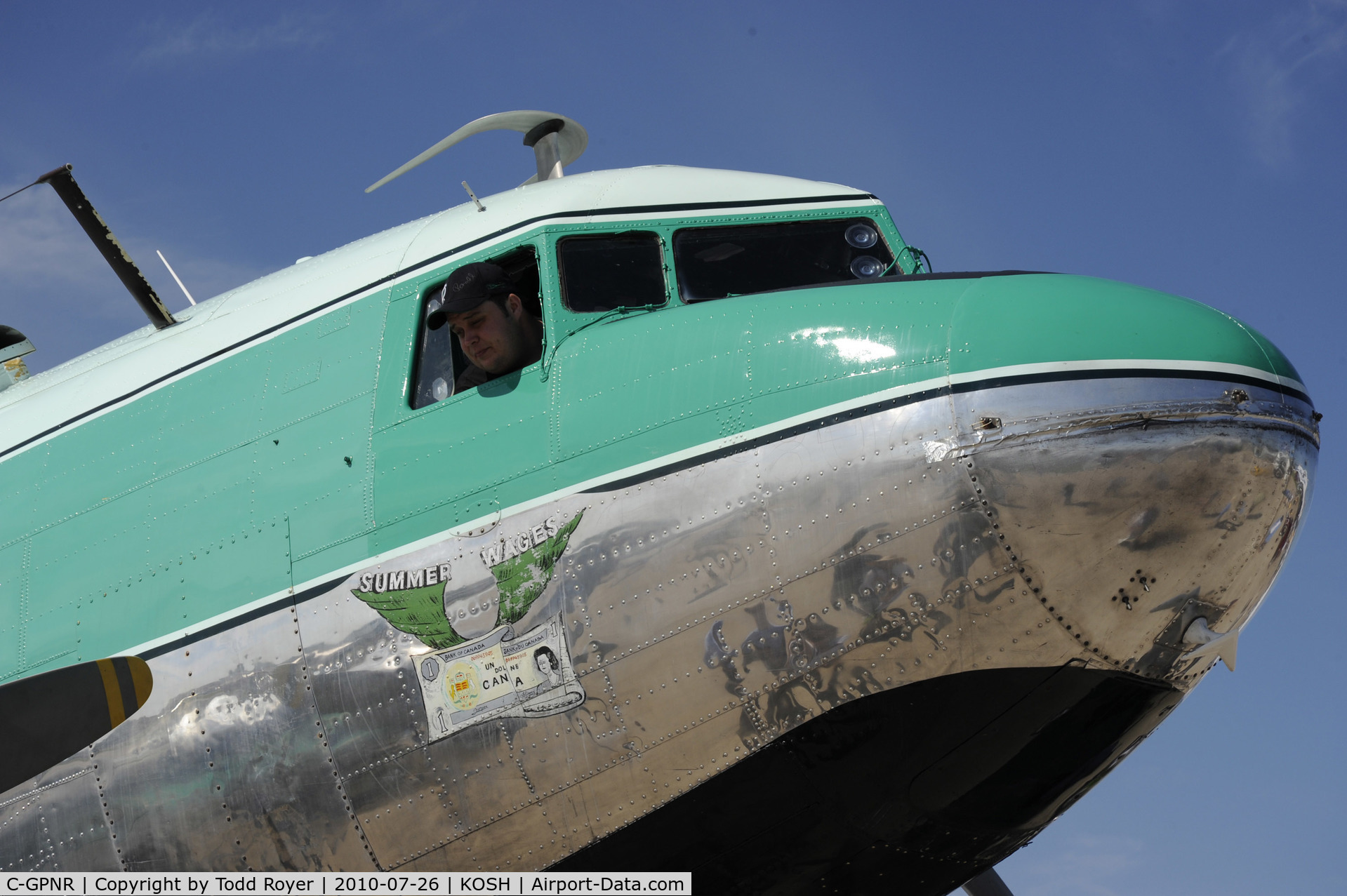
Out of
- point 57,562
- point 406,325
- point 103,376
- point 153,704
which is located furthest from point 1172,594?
point 103,376

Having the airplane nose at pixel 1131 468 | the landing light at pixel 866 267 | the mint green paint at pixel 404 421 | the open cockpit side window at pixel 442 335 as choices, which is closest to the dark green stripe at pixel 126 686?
the mint green paint at pixel 404 421

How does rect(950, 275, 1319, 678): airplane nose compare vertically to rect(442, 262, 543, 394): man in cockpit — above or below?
below

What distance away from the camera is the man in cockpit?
7.54 meters

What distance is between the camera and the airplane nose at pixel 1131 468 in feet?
19.9

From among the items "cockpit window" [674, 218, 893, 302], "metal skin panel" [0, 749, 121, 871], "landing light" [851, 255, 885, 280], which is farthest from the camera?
"landing light" [851, 255, 885, 280]

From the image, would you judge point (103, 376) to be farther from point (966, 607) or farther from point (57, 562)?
point (966, 607)

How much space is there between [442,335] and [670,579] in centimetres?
239

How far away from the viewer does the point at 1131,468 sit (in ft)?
19.9

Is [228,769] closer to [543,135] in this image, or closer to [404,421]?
[404,421]

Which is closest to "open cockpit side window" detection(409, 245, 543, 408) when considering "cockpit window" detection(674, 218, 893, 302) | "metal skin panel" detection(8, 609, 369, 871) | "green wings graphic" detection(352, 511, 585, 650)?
"cockpit window" detection(674, 218, 893, 302)
